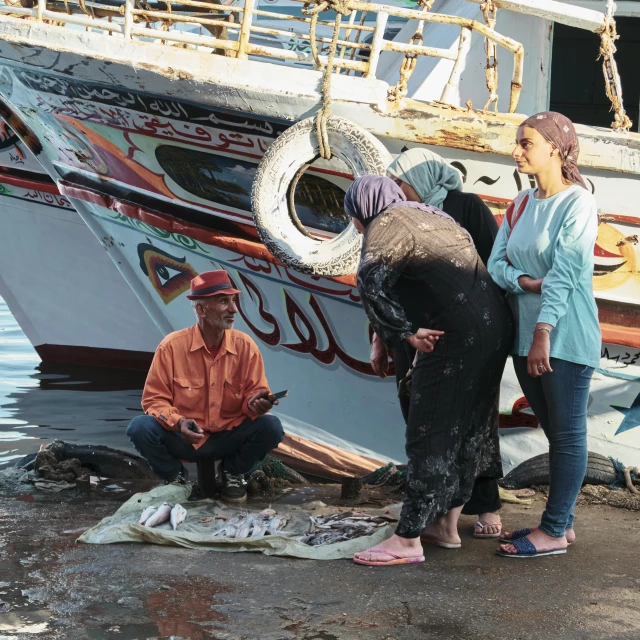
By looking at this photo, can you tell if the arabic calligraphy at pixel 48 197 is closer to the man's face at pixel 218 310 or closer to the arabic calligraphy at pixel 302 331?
the arabic calligraphy at pixel 302 331

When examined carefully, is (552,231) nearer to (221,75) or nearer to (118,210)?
(221,75)

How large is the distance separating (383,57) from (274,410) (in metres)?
2.99

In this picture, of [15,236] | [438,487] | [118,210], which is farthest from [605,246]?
[15,236]

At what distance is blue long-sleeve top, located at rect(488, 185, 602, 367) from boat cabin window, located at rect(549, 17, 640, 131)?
16.1 feet

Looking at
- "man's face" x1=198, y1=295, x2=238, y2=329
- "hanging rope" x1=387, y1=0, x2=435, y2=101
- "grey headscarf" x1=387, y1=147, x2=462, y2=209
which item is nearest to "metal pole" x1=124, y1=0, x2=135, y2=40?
"hanging rope" x1=387, y1=0, x2=435, y2=101

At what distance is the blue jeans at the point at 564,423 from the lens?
3596 mm

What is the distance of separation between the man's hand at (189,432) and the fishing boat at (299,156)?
3.32 feet

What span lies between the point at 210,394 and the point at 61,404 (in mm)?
4442

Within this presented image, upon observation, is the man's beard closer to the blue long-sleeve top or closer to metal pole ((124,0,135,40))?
the blue long-sleeve top

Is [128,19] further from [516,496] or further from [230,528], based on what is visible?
[516,496]

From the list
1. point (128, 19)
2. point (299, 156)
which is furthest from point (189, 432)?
point (128, 19)

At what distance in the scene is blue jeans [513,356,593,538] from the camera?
3596 mm

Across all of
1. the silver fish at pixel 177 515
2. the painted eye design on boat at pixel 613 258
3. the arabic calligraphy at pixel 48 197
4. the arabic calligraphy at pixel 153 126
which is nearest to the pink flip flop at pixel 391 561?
the silver fish at pixel 177 515

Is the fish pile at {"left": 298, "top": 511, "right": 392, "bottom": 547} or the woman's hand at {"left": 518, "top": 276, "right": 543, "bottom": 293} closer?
the woman's hand at {"left": 518, "top": 276, "right": 543, "bottom": 293}
